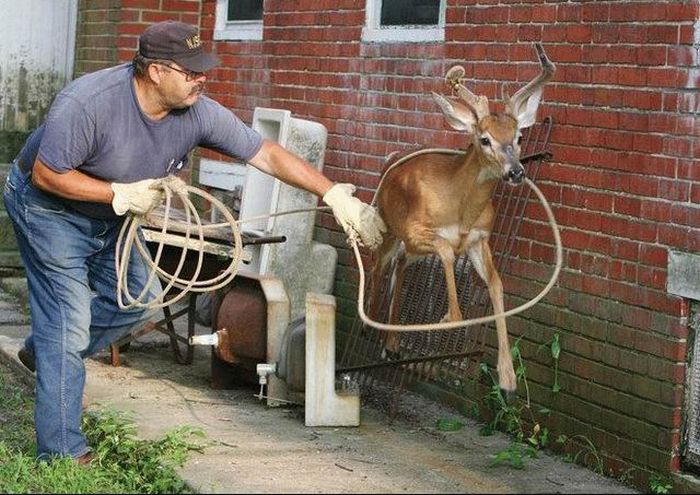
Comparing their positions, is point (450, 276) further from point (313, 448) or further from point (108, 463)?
point (108, 463)

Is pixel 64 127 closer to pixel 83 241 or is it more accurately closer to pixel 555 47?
pixel 83 241

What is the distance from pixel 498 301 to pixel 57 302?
82.2 inches

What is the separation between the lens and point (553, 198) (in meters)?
7.66

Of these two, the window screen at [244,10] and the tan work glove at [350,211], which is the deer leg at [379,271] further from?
the window screen at [244,10]

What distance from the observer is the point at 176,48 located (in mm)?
7039

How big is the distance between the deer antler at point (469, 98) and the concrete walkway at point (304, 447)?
64.8 inches

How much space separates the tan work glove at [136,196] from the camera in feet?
22.9

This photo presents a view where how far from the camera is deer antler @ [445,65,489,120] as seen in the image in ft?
23.0

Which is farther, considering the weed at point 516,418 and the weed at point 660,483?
the weed at point 516,418

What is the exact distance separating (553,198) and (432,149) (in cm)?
65

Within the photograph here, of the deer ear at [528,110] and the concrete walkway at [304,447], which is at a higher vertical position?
the deer ear at [528,110]

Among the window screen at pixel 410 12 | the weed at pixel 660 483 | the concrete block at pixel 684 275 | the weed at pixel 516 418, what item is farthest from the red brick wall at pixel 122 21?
the weed at pixel 660 483

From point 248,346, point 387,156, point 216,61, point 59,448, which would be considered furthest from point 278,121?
point 59,448

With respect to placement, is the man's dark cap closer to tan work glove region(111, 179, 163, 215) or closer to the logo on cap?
the logo on cap
